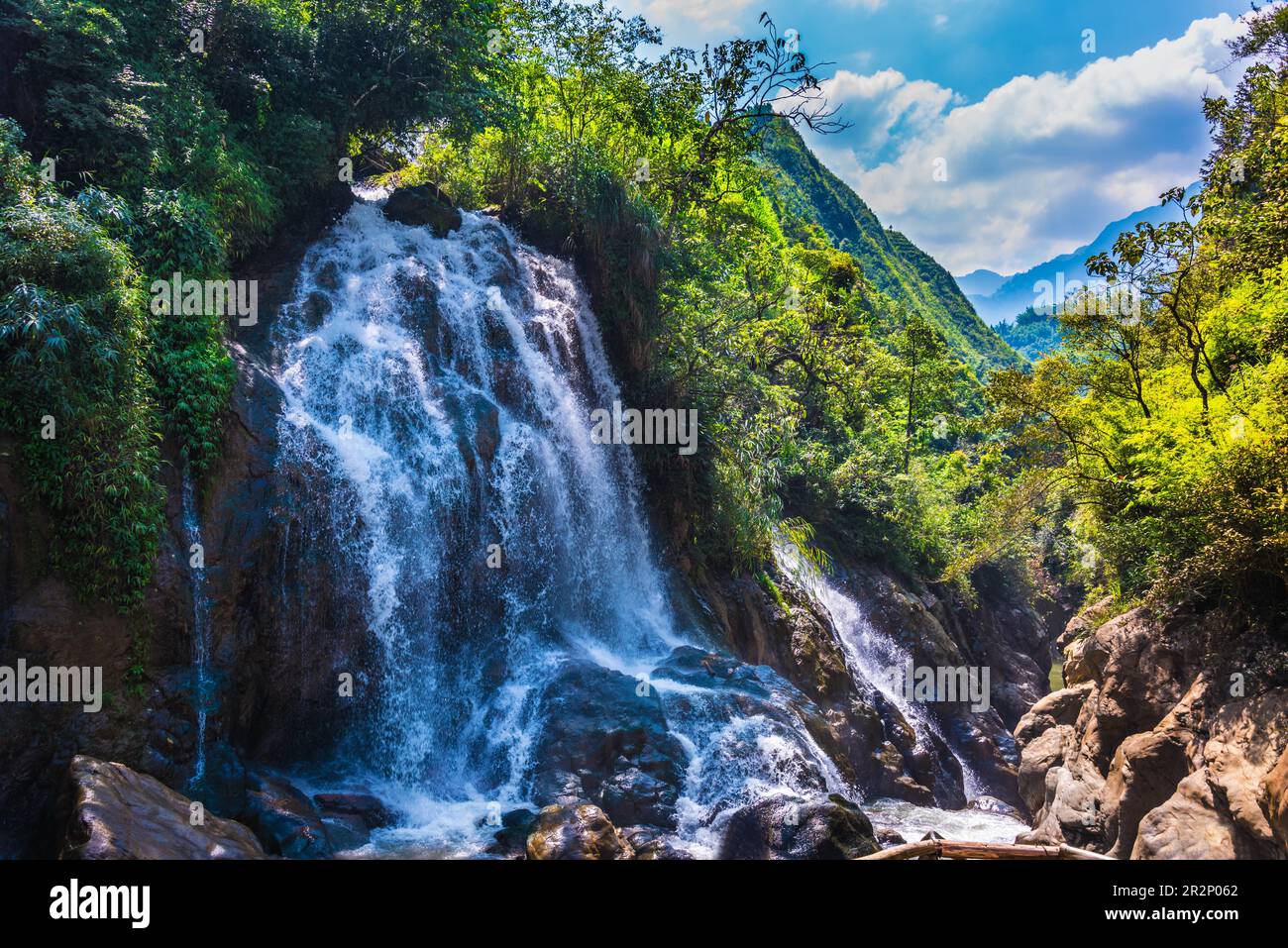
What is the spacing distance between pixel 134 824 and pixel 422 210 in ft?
44.1

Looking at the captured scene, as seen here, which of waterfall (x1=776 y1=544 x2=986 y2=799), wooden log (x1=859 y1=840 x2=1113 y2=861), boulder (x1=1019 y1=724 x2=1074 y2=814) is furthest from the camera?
waterfall (x1=776 y1=544 x2=986 y2=799)

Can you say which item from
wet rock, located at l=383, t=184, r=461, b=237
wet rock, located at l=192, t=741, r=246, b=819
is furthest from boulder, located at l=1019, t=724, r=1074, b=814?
wet rock, located at l=383, t=184, r=461, b=237

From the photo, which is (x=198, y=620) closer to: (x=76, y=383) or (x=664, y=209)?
(x=76, y=383)

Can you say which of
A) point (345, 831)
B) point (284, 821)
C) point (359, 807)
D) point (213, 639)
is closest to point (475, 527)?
point (213, 639)

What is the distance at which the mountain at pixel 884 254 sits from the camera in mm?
82250

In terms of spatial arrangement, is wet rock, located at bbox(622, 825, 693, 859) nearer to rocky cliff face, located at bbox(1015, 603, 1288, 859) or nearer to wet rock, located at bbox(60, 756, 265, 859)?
wet rock, located at bbox(60, 756, 265, 859)

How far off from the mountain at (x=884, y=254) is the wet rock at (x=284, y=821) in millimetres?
74190

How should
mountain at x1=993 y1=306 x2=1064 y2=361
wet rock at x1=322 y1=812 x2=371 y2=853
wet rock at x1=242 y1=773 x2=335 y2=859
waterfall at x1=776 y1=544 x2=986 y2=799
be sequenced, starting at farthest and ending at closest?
mountain at x1=993 y1=306 x2=1064 y2=361, waterfall at x1=776 y1=544 x2=986 y2=799, wet rock at x1=322 y1=812 x2=371 y2=853, wet rock at x1=242 y1=773 x2=335 y2=859

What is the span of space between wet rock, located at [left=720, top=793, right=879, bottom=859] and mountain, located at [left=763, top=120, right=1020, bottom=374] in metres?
72.7

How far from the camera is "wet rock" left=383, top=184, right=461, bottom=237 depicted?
15.8m

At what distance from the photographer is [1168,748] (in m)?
9.73

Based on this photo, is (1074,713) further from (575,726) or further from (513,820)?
(513,820)

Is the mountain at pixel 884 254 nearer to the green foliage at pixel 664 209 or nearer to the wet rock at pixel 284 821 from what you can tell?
the green foliage at pixel 664 209
